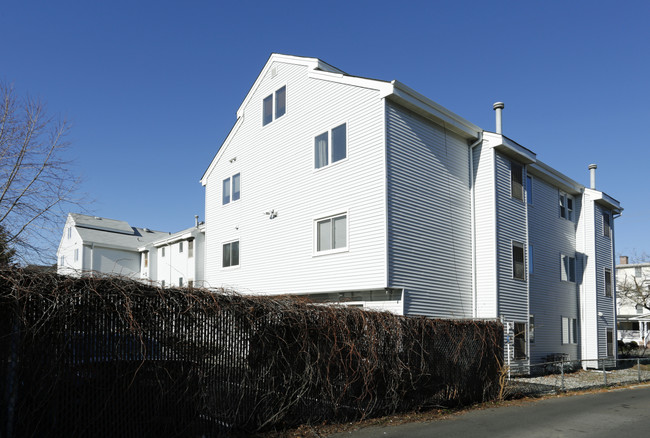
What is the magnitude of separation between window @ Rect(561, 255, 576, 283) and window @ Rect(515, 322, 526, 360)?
5.70 metres

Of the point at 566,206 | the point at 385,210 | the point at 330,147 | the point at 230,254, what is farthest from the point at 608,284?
the point at 230,254

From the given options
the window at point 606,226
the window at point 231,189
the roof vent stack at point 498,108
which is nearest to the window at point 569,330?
the window at point 606,226

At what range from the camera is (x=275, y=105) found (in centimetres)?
2139

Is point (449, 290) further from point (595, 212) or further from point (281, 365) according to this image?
point (595, 212)

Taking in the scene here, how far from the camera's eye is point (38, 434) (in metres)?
6.64

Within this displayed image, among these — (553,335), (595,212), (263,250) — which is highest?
(595,212)

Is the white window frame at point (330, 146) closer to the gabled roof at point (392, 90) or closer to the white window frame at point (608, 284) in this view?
the gabled roof at point (392, 90)

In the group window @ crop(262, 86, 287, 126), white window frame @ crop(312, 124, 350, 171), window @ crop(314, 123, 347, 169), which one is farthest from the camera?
window @ crop(262, 86, 287, 126)

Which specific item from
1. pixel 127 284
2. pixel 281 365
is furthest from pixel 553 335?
pixel 127 284

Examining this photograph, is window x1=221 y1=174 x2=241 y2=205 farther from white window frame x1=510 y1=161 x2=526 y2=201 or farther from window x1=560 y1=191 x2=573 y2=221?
window x1=560 y1=191 x2=573 y2=221

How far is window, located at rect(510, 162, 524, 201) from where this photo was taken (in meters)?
20.4

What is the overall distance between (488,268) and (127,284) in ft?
46.4

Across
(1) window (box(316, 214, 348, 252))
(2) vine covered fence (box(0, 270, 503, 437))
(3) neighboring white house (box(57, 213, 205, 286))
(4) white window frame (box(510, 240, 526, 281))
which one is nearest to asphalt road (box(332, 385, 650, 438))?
(2) vine covered fence (box(0, 270, 503, 437))

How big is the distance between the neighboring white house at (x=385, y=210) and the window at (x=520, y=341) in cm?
4
